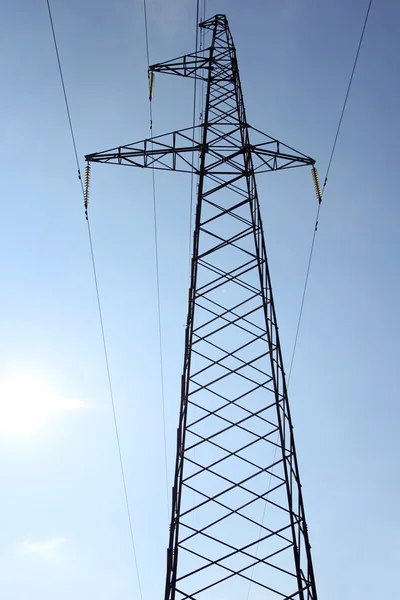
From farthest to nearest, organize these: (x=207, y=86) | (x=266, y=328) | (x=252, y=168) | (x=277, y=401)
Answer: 1. (x=207, y=86)
2. (x=252, y=168)
3. (x=266, y=328)
4. (x=277, y=401)

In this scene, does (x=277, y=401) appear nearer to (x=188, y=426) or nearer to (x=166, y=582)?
(x=188, y=426)

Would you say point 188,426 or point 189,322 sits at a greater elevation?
point 189,322

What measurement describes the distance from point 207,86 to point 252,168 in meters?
3.62

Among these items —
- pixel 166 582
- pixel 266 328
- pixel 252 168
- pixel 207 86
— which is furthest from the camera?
pixel 207 86

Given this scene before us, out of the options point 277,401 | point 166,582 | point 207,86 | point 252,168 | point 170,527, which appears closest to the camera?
point 166,582

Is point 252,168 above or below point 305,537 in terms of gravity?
above

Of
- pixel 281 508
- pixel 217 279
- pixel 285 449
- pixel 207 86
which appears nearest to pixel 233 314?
pixel 217 279

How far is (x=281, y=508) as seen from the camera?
9195 millimetres

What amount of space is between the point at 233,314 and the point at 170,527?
4986 mm

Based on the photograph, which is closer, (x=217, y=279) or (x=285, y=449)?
(x=285, y=449)

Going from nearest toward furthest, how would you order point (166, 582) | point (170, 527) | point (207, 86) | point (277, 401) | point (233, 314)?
point (166, 582)
point (170, 527)
point (277, 401)
point (233, 314)
point (207, 86)

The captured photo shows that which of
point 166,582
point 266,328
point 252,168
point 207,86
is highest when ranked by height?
point 207,86

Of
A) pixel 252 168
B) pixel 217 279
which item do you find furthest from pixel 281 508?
pixel 252 168

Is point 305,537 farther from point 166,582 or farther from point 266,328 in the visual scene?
point 266,328
